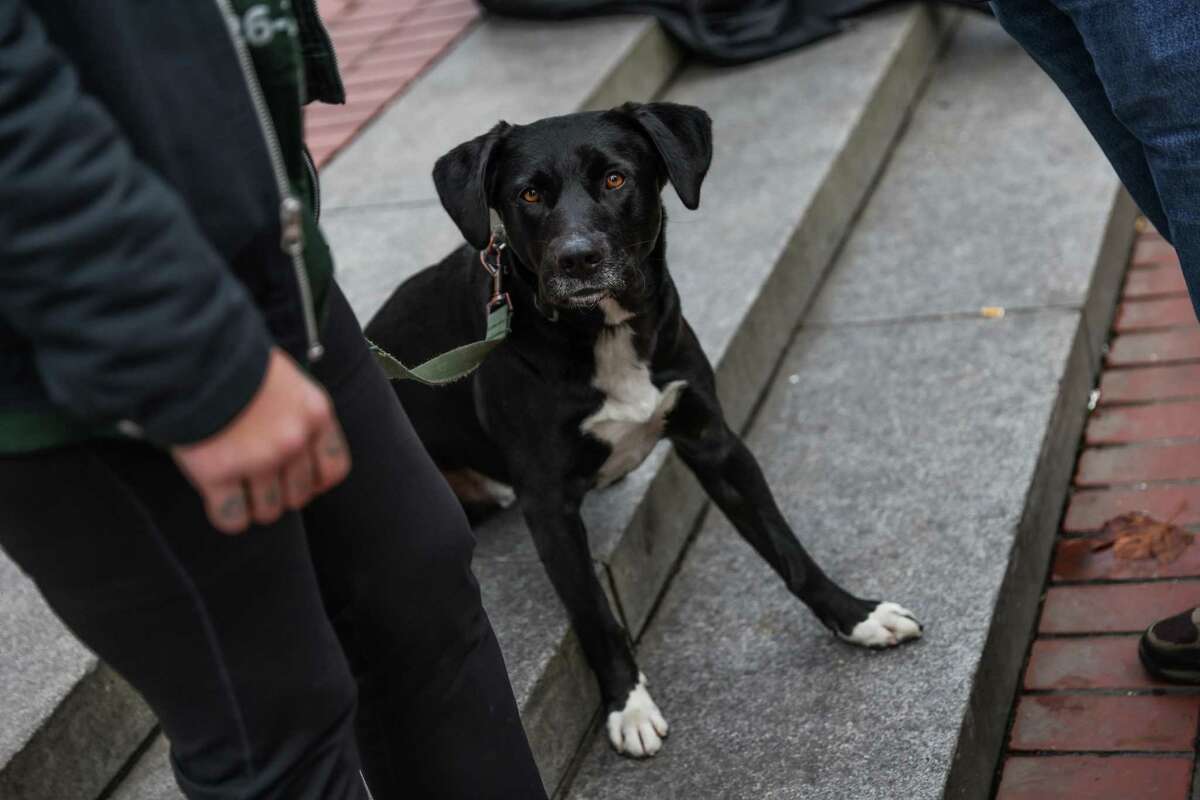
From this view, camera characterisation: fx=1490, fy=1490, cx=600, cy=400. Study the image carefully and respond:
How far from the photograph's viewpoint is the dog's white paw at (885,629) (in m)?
2.71

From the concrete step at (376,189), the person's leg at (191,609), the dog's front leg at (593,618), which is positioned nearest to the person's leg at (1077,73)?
the dog's front leg at (593,618)

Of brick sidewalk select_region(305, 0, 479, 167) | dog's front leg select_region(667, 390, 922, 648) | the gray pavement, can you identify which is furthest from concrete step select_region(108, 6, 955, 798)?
dog's front leg select_region(667, 390, 922, 648)

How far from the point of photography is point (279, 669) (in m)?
1.35

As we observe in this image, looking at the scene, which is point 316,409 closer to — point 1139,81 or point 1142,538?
point 1139,81

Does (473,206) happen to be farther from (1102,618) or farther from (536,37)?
(536,37)

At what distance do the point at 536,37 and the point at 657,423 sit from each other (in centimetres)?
294

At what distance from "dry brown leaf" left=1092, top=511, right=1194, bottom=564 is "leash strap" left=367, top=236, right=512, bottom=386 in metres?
1.40

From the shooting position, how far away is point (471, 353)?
2.38 meters

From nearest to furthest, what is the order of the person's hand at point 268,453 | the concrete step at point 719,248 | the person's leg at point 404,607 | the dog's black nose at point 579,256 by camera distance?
the person's hand at point 268,453 → the person's leg at point 404,607 → the dog's black nose at point 579,256 → the concrete step at point 719,248

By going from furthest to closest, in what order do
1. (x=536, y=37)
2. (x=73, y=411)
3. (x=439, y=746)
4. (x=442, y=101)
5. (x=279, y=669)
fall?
(x=536, y=37) → (x=442, y=101) → (x=439, y=746) → (x=279, y=669) → (x=73, y=411)

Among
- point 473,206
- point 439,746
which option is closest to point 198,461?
point 439,746

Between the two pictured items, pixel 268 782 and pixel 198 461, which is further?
pixel 268 782

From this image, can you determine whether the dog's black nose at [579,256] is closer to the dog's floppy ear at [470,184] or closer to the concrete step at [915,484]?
the dog's floppy ear at [470,184]

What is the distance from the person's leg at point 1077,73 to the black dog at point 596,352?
1.89 feet
